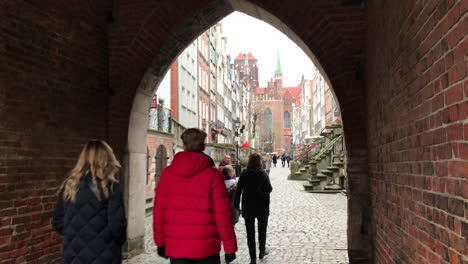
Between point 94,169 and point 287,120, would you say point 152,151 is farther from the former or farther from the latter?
point 287,120

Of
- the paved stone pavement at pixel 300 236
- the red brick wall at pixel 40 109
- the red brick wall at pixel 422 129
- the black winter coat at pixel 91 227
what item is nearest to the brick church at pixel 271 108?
the paved stone pavement at pixel 300 236

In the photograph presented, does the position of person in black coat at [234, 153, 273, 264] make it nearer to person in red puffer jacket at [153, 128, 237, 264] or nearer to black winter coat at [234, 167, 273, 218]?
black winter coat at [234, 167, 273, 218]

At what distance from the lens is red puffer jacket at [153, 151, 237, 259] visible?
3467 mm

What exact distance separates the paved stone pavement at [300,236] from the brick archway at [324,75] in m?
0.79

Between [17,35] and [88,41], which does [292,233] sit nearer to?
[88,41]

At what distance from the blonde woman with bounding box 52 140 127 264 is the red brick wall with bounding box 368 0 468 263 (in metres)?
2.14

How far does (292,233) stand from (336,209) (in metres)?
4.40

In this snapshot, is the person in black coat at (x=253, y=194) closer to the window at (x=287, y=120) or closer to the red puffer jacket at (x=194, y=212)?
the red puffer jacket at (x=194, y=212)

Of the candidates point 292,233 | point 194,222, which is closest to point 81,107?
point 194,222

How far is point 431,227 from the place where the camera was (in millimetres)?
2924

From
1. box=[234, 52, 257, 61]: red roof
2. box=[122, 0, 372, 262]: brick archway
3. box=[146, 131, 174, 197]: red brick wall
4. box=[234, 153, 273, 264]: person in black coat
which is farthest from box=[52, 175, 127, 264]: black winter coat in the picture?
box=[234, 52, 257, 61]: red roof

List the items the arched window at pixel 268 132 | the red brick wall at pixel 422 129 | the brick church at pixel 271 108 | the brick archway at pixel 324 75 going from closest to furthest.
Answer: the red brick wall at pixel 422 129 < the brick archway at pixel 324 75 < the arched window at pixel 268 132 < the brick church at pixel 271 108

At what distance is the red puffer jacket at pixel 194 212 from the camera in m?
3.47

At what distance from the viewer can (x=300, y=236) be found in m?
8.88
